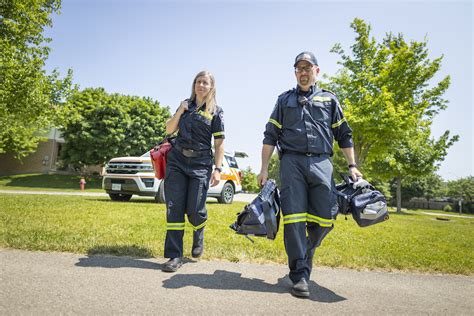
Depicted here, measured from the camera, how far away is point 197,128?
3703 millimetres

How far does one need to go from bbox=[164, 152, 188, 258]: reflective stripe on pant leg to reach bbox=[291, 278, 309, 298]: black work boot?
135 centimetres

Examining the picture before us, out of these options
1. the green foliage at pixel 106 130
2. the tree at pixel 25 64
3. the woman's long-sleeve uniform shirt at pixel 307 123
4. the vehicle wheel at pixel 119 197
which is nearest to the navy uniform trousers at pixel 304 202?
the woman's long-sleeve uniform shirt at pixel 307 123

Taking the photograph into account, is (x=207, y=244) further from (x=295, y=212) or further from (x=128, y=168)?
(x=128, y=168)

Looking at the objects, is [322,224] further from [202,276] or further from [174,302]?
[174,302]

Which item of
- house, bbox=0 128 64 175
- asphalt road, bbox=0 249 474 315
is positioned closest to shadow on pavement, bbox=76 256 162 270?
asphalt road, bbox=0 249 474 315

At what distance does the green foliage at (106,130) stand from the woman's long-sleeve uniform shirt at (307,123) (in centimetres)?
2805

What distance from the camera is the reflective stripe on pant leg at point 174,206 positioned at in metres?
3.49

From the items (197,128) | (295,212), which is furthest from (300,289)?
(197,128)

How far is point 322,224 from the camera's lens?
3.04 meters

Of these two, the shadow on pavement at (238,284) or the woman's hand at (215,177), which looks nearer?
the shadow on pavement at (238,284)

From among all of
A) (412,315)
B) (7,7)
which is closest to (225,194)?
(412,315)

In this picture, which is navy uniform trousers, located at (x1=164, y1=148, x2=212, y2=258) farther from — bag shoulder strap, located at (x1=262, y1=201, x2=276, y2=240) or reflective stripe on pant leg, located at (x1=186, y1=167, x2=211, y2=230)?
bag shoulder strap, located at (x1=262, y1=201, x2=276, y2=240)

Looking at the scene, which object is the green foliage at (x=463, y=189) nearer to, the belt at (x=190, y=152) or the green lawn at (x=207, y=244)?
the green lawn at (x=207, y=244)

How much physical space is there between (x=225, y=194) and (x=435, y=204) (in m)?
66.0
